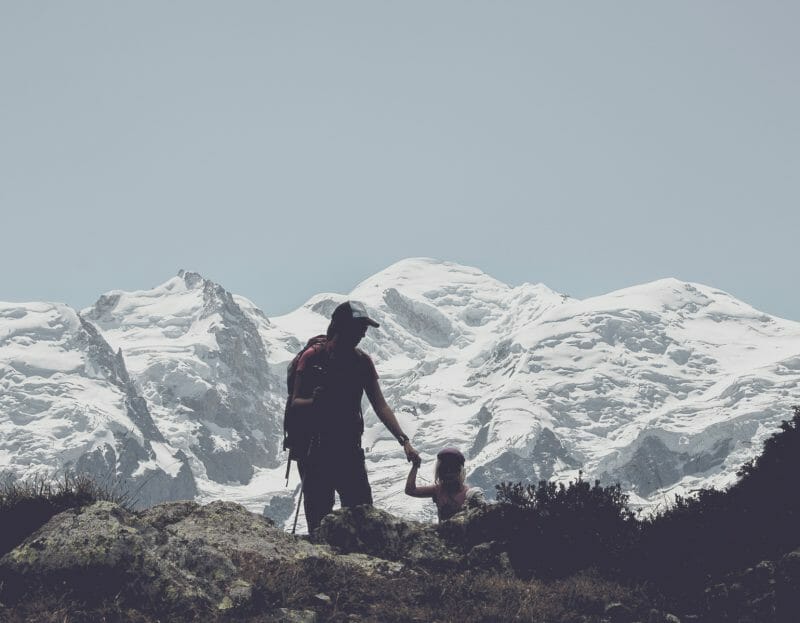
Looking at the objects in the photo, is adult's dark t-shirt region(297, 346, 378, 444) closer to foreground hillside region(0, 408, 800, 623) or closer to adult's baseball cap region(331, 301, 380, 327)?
adult's baseball cap region(331, 301, 380, 327)

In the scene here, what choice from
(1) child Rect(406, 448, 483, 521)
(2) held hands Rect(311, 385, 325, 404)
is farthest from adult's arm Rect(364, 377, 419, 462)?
(1) child Rect(406, 448, 483, 521)

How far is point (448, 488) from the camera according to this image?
13.8 meters

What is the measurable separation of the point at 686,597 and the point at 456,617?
90.4 inches

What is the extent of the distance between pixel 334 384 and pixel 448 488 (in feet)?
7.43

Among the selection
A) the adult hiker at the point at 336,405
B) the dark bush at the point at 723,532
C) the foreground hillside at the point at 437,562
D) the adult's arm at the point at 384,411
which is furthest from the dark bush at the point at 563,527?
A: the adult hiker at the point at 336,405

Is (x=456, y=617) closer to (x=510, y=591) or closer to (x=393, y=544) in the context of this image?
(x=510, y=591)

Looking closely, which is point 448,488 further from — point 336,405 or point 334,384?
Result: point 334,384

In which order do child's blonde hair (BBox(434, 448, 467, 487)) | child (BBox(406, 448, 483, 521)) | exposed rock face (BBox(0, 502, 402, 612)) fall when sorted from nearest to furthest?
exposed rock face (BBox(0, 502, 402, 612)), child (BBox(406, 448, 483, 521)), child's blonde hair (BBox(434, 448, 467, 487))

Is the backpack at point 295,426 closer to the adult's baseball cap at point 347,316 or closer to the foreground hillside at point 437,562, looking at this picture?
the adult's baseball cap at point 347,316

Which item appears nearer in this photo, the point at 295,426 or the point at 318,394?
the point at 318,394

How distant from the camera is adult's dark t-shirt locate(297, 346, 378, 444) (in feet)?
41.0

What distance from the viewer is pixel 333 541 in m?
11.9

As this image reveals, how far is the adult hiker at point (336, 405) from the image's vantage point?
12508 millimetres

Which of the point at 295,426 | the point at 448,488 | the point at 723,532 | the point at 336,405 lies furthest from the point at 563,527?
Result: the point at 295,426
